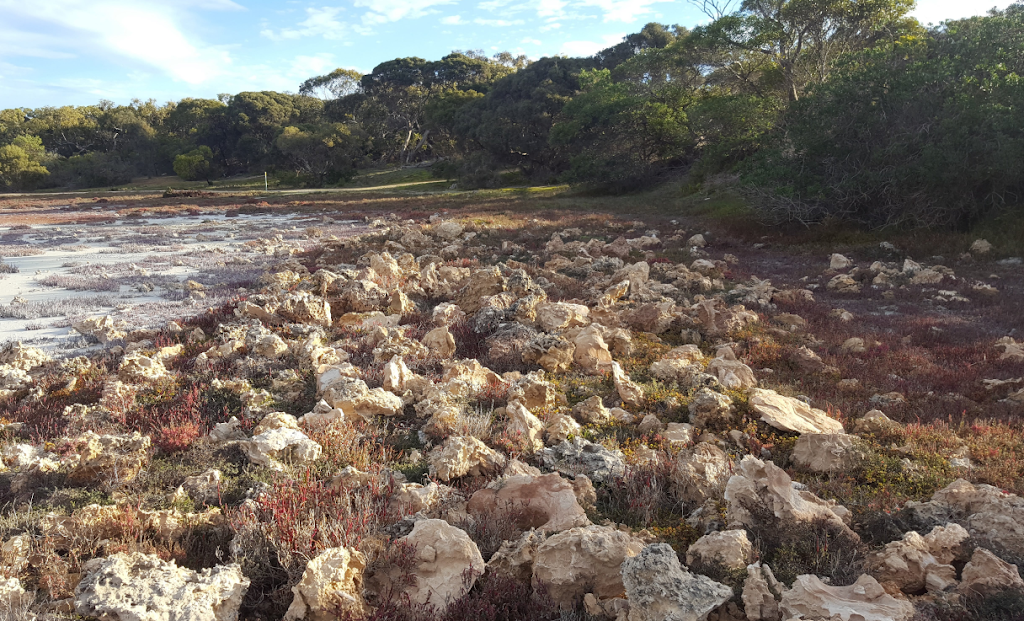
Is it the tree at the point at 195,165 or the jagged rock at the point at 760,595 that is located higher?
the tree at the point at 195,165

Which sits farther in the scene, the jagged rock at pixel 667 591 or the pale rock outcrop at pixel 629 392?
the pale rock outcrop at pixel 629 392

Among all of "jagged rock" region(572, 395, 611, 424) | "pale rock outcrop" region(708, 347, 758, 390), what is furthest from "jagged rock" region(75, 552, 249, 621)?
"pale rock outcrop" region(708, 347, 758, 390)

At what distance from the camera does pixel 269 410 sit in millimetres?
6137

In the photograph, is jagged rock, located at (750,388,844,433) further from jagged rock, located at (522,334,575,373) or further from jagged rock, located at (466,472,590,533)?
jagged rock, located at (466,472,590,533)

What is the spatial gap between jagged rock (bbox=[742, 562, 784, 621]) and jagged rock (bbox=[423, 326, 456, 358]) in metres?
5.59

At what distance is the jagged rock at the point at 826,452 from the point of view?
16.5 feet

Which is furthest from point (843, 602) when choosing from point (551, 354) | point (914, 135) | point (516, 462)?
point (914, 135)

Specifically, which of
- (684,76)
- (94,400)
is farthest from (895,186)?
(684,76)

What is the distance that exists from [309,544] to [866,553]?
139 inches

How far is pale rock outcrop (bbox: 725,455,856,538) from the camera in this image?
3857 millimetres

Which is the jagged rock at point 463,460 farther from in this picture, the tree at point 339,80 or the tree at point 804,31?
the tree at point 339,80

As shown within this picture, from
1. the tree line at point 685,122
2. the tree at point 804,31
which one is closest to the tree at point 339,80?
the tree line at point 685,122

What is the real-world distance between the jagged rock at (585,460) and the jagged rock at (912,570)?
6.48ft

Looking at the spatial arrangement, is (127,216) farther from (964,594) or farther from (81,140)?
(81,140)
